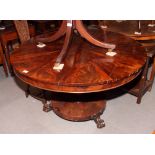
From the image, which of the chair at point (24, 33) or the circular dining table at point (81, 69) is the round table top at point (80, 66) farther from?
the chair at point (24, 33)

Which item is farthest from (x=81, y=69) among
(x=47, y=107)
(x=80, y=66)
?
(x=47, y=107)

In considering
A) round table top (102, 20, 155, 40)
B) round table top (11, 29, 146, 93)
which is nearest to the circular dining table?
round table top (11, 29, 146, 93)

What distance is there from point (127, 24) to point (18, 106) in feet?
5.46

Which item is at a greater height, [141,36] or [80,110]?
[141,36]

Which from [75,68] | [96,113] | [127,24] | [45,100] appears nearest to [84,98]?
[96,113]

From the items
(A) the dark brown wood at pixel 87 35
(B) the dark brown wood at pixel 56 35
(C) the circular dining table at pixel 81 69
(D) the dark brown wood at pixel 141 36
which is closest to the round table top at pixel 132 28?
(D) the dark brown wood at pixel 141 36

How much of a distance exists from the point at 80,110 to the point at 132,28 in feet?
3.81

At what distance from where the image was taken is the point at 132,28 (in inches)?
102

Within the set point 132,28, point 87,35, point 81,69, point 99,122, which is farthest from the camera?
point 132,28

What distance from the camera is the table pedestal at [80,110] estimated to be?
2.16m

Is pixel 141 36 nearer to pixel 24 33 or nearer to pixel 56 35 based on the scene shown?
pixel 56 35

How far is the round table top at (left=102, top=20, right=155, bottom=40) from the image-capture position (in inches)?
93.0

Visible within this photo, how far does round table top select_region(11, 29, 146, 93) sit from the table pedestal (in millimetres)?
622

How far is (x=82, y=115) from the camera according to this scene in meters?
2.16
